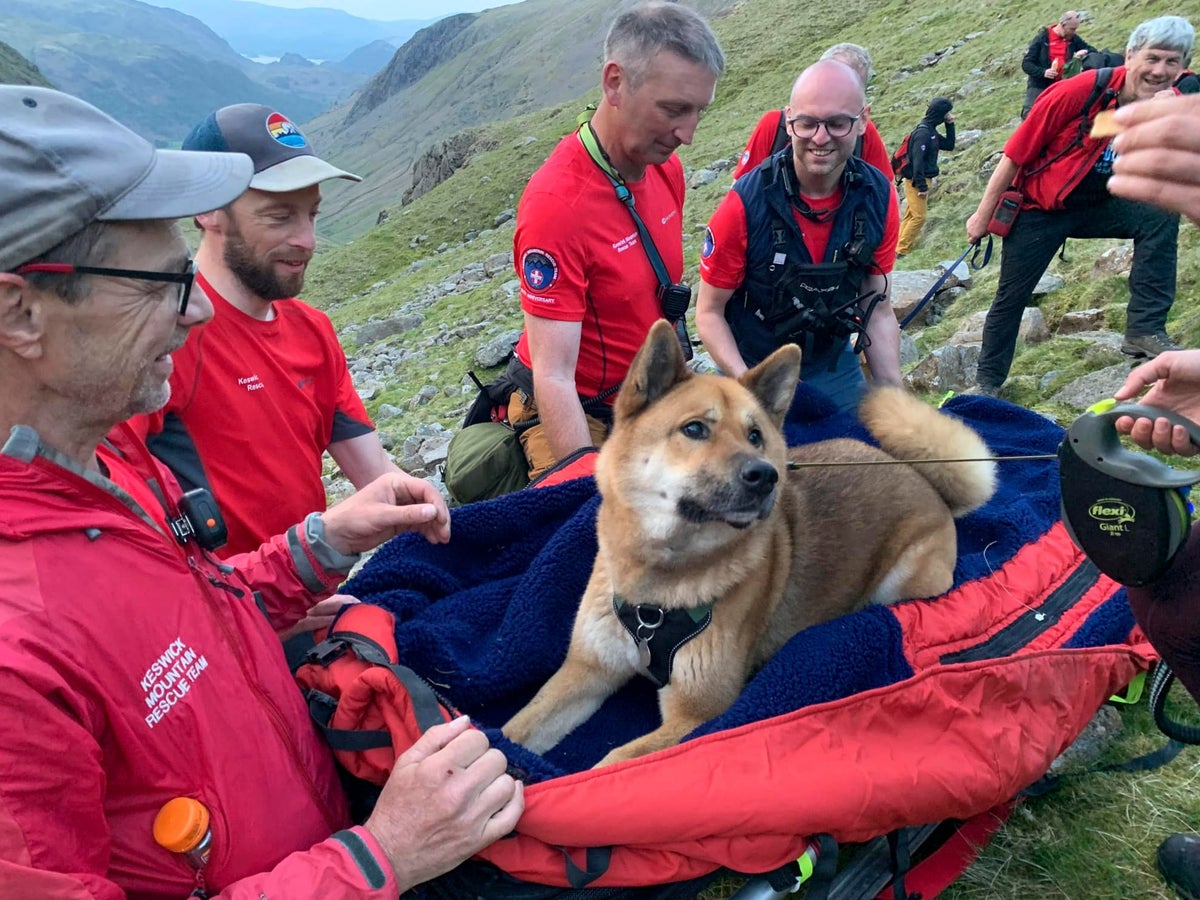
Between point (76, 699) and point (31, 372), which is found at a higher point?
point (31, 372)

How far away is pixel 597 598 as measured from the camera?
9.77 feet

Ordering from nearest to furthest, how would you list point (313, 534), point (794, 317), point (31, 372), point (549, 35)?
point (31, 372) → point (313, 534) → point (794, 317) → point (549, 35)

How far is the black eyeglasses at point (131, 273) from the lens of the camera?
1.42 m

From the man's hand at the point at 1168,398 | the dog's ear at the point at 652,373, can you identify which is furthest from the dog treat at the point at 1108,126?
the dog's ear at the point at 652,373

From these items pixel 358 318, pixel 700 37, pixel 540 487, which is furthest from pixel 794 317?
pixel 358 318

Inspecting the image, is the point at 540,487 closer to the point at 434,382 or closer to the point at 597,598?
the point at 597,598

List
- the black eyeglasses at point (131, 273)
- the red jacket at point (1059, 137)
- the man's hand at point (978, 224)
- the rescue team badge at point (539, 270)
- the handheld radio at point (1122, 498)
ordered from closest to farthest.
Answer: the black eyeglasses at point (131, 273)
the handheld radio at point (1122, 498)
the rescue team badge at point (539, 270)
the red jacket at point (1059, 137)
the man's hand at point (978, 224)

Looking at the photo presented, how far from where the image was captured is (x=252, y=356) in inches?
119

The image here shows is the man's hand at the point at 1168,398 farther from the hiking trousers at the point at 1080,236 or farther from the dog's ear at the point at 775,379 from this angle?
the hiking trousers at the point at 1080,236

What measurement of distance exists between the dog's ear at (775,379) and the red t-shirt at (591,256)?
39.9 inches

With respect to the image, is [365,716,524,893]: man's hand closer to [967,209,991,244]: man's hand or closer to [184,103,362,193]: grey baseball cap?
[184,103,362,193]: grey baseball cap

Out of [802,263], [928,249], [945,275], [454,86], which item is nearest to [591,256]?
[802,263]

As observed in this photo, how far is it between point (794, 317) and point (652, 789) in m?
3.27

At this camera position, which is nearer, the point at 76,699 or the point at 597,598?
the point at 76,699
